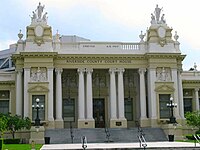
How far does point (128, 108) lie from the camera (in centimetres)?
5469

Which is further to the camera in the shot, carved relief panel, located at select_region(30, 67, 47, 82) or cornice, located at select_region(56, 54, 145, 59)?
cornice, located at select_region(56, 54, 145, 59)

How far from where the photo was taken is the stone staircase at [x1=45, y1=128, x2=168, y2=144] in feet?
145

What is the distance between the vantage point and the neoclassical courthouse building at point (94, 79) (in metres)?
49.6

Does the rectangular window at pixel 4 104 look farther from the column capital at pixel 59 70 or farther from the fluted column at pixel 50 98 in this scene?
the column capital at pixel 59 70

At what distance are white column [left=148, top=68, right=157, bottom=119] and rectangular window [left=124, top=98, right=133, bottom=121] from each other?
12.2ft

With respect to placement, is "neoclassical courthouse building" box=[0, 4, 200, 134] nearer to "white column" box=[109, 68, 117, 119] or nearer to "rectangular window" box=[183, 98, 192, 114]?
"white column" box=[109, 68, 117, 119]

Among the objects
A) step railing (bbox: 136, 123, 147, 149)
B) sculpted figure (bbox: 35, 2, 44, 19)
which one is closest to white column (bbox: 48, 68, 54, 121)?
sculpted figure (bbox: 35, 2, 44, 19)

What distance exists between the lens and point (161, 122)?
50406mm

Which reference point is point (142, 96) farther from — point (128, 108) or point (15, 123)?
point (15, 123)

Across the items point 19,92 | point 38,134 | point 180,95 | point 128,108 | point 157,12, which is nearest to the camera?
point 38,134

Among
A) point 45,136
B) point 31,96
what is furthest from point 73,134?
point 31,96

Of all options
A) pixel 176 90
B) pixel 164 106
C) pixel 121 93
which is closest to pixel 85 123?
pixel 121 93

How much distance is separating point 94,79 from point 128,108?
6.02 m

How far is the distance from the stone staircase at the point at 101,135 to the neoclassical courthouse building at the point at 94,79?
2.64 metres
